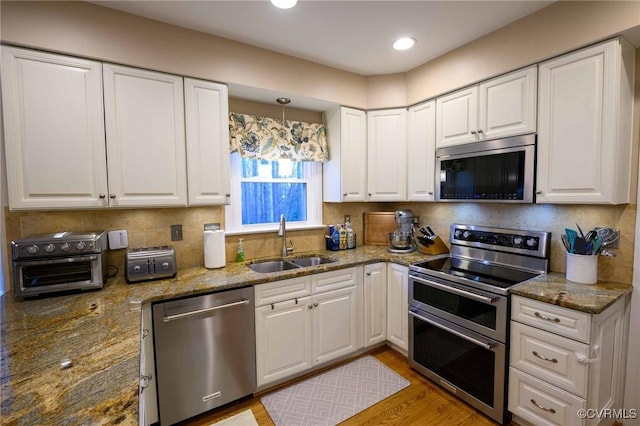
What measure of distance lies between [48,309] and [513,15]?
3.19 metres

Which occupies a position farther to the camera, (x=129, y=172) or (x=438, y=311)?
A: (x=438, y=311)

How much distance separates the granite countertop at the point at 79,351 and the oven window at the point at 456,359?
136 cm

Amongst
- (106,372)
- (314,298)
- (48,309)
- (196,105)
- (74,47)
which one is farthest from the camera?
(314,298)

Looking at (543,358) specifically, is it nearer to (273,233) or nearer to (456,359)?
(456,359)

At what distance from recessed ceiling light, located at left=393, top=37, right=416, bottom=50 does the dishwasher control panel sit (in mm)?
2227

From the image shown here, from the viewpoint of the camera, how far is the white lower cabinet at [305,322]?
208cm

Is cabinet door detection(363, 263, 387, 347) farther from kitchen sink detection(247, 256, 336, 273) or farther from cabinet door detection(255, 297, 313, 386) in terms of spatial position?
cabinet door detection(255, 297, 313, 386)

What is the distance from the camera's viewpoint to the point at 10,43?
1.56 meters

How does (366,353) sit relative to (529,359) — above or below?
below

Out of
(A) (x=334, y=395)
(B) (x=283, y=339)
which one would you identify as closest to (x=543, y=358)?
(A) (x=334, y=395)

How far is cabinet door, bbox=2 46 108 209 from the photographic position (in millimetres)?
1586

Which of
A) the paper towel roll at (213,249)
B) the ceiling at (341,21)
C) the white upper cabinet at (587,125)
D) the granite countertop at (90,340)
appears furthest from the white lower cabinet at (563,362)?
the paper towel roll at (213,249)

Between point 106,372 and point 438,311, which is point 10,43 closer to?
point 106,372

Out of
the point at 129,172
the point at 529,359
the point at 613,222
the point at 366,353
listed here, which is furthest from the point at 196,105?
the point at 613,222
